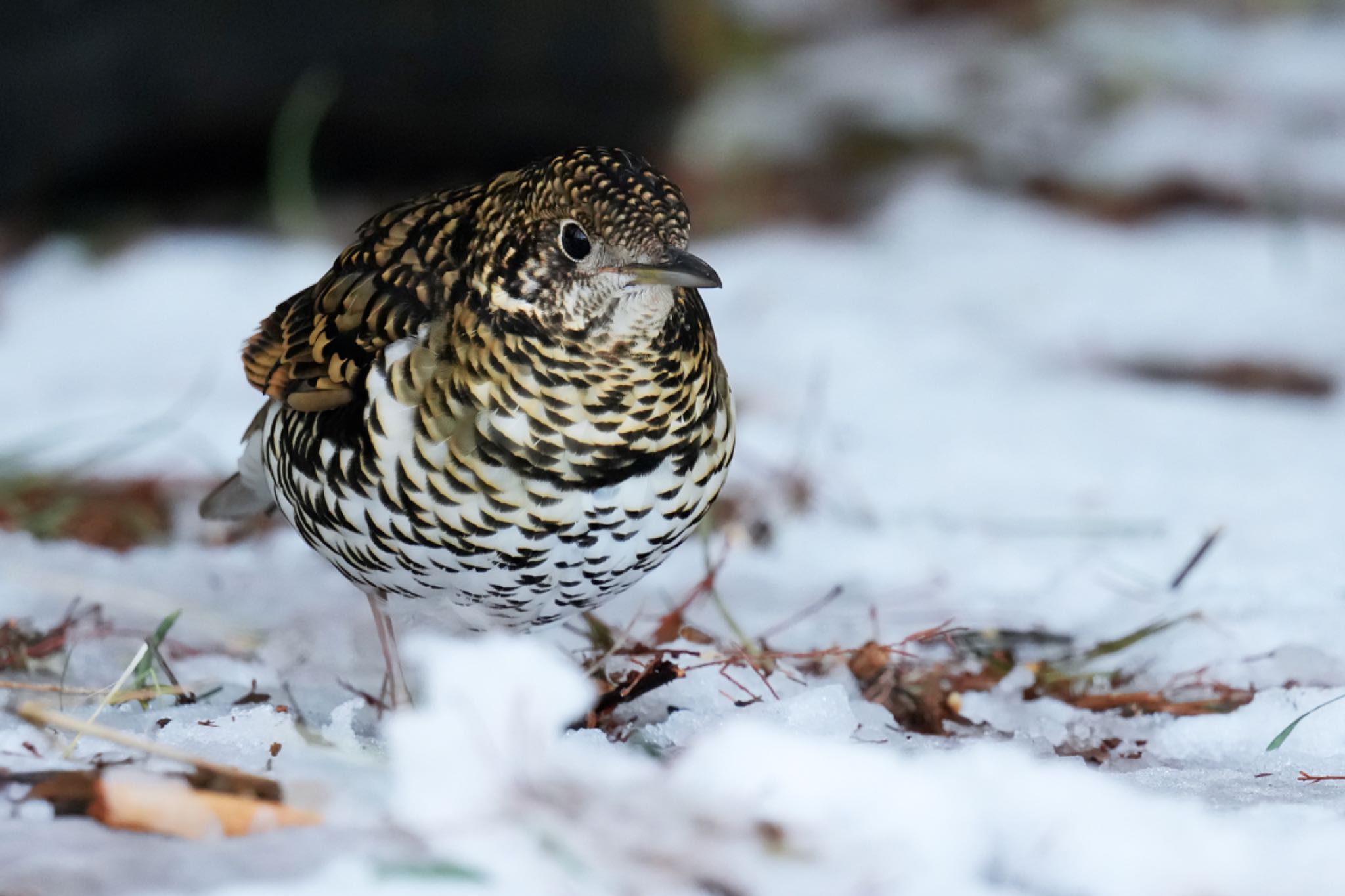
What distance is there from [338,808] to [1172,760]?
1345 mm

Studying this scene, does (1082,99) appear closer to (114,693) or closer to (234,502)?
(234,502)

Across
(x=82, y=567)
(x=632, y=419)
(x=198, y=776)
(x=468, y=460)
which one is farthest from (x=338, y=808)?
(x=82, y=567)

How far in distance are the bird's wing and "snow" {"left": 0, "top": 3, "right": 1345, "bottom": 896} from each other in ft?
1.67

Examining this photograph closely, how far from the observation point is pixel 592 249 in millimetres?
2260

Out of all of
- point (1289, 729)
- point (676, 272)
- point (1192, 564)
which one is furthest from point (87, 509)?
point (1289, 729)

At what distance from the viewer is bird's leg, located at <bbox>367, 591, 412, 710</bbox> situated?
8.61ft

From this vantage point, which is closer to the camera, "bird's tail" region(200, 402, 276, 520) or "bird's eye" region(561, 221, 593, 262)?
"bird's eye" region(561, 221, 593, 262)

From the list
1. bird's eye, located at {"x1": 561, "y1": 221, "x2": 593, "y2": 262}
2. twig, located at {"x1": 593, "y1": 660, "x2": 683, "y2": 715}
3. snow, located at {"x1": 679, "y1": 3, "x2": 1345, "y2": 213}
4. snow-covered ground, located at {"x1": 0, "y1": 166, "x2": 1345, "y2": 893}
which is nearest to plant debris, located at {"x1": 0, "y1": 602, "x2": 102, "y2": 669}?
snow-covered ground, located at {"x1": 0, "y1": 166, "x2": 1345, "y2": 893}

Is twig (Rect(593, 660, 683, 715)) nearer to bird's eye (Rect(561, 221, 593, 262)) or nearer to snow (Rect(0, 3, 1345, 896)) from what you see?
snow (Rect(0, 3, 1345, 896))

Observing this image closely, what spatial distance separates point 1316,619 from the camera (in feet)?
9.52

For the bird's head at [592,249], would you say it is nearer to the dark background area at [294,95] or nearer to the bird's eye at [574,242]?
the bird's eye at [574,242]

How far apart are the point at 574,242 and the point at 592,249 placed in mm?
35

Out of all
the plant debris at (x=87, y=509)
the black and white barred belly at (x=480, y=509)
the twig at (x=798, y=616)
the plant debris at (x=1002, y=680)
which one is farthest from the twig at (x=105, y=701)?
the plant debris at (x=1002, y=680)

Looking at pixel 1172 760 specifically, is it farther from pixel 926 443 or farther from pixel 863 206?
pixel 863 206
